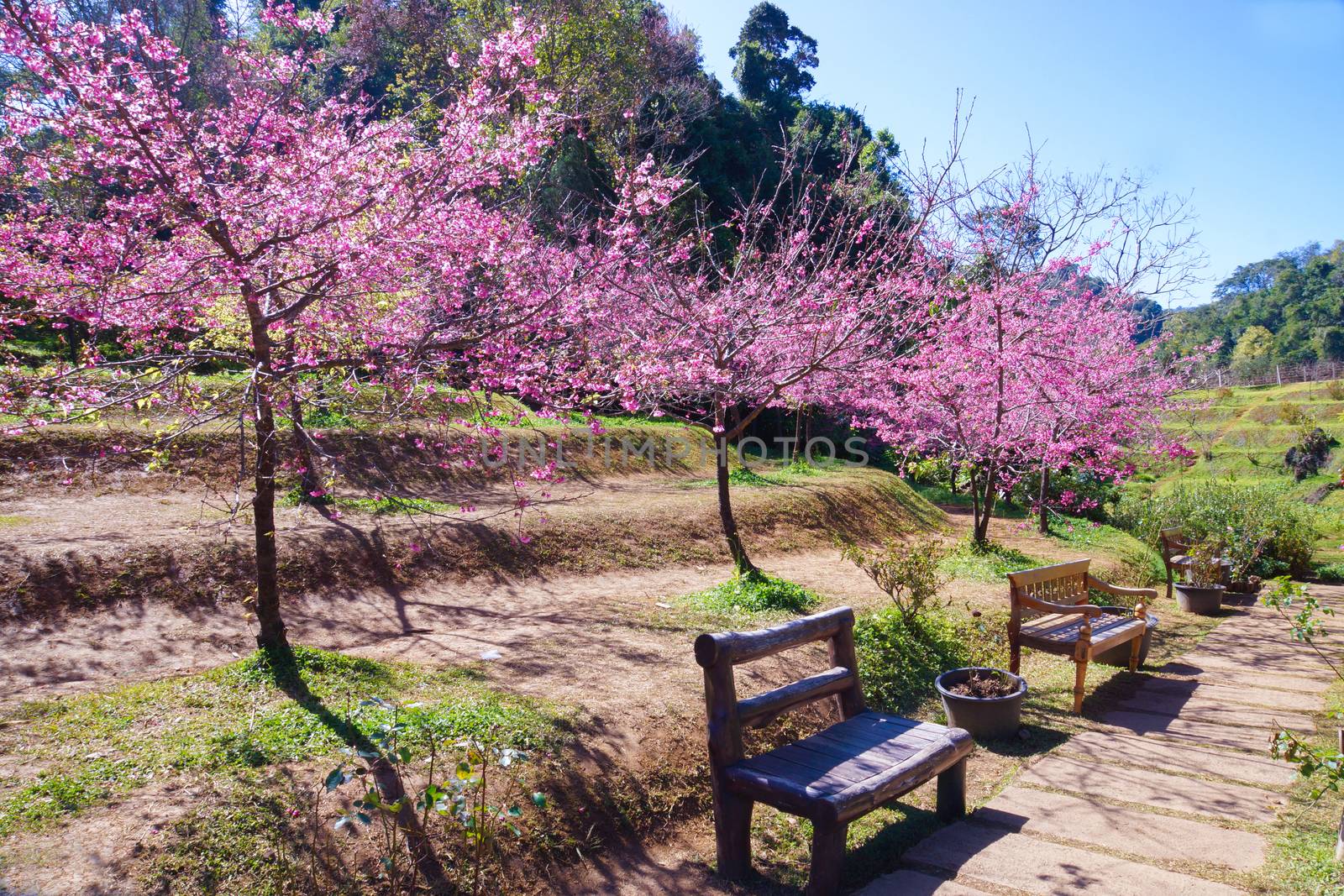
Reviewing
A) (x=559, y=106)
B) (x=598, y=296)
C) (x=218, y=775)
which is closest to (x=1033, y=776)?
(x=218, y=775)

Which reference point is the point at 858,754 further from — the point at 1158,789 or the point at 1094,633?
the point at 1094,633

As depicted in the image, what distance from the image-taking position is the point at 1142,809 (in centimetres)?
412

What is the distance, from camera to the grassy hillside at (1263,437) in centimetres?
2609

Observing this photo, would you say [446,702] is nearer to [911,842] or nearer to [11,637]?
[911,842]

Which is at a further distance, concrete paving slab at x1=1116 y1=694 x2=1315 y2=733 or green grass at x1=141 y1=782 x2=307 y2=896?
concrete paving slab at x1=1116 y1=694 x2=1315 y2=733

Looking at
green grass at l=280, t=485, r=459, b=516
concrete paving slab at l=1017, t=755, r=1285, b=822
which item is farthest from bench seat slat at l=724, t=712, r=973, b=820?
green grass at l=280, t=485, r=459, b=516

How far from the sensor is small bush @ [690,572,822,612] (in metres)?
7.48

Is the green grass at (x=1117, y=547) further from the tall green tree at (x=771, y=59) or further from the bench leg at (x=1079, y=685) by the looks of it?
the tall green tree at (x=771, y=59)

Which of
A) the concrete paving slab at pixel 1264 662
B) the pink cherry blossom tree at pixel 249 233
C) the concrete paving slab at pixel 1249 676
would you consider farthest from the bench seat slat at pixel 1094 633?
the pink cherry blossom tree at pixel 249 233

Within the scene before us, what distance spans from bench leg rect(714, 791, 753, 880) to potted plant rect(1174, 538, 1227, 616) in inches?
325

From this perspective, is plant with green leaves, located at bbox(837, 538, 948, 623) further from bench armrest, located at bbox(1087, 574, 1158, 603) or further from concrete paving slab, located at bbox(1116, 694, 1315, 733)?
concrete paving slab, located at bbox(1116, 694, 1315, 733)

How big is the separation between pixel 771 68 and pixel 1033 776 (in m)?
34.1

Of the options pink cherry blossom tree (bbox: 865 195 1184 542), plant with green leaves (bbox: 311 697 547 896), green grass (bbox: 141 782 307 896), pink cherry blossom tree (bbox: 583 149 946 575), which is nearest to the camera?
plant with green leaves (bbox: 311 697 547 896)

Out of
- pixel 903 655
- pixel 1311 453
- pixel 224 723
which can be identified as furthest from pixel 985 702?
pixel 1311 453
